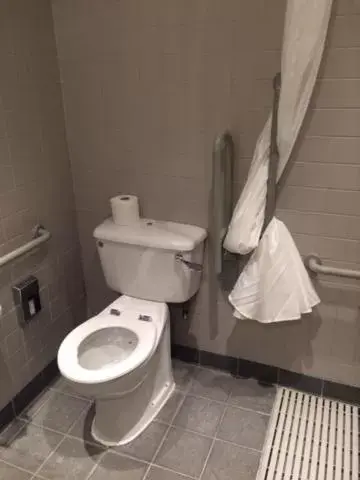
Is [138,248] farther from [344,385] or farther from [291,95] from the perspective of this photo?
[344,385]

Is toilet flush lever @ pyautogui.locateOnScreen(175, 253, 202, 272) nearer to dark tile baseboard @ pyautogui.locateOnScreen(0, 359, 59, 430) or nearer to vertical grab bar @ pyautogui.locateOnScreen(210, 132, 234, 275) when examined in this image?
vertical grab bar @ pyautogui.locateOnScreen(210, 132, 234, 275)

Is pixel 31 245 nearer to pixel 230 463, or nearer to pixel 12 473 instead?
pixel 12 473

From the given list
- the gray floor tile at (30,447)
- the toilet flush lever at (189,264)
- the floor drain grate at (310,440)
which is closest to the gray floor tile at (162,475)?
the floor drain grate at (310,440)

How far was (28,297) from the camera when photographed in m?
1.85

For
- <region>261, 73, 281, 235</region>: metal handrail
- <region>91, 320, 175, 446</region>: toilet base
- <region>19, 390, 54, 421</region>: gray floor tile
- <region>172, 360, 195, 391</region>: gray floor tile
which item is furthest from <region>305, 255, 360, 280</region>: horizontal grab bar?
<region>19, 390, 54, 421</region>: gray floor tile

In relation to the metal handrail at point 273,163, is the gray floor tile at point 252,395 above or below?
below

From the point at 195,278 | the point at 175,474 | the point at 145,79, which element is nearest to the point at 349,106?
the point at 145,79

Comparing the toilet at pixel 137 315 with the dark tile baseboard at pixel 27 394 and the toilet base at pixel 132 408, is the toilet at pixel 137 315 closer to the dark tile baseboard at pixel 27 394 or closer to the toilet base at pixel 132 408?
the toilet base at pixel 132 408

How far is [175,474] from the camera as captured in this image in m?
1.63

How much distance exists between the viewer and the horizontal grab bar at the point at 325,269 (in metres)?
1.67

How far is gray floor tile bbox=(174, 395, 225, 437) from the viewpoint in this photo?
183 centimetres

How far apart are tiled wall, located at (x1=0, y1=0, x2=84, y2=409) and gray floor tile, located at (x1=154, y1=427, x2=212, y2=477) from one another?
27.0 inches

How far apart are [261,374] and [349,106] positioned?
1241 millimetres

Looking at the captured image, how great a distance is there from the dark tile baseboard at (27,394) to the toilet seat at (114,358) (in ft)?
1.30
